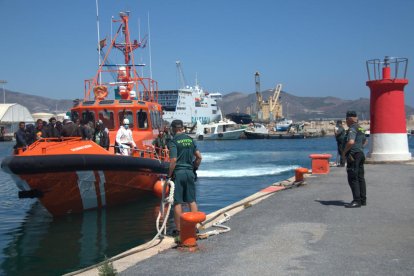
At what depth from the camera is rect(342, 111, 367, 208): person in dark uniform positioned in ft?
29.7

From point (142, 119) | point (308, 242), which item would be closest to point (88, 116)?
point (142, 119)

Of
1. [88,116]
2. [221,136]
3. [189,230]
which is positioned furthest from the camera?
[221,136]

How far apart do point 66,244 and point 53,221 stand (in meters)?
2.64

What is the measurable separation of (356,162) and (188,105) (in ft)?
341

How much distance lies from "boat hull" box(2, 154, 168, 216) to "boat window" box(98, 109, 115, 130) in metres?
2.08

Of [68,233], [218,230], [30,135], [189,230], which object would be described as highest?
[30,135]

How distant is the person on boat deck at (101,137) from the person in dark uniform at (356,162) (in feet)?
22.1

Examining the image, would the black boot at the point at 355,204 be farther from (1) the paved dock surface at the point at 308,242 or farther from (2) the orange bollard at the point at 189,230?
(2) the orange bollard at the point at 189,230

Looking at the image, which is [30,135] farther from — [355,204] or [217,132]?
[217,132]

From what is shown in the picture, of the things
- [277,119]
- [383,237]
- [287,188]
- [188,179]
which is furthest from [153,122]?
[277,119]

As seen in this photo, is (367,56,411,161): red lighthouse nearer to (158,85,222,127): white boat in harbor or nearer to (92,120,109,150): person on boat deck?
(92,120,109,150): person on boat deck

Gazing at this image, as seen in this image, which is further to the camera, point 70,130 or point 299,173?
point 299,173

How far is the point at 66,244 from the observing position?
33.4ft

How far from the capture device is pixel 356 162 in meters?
9.12
